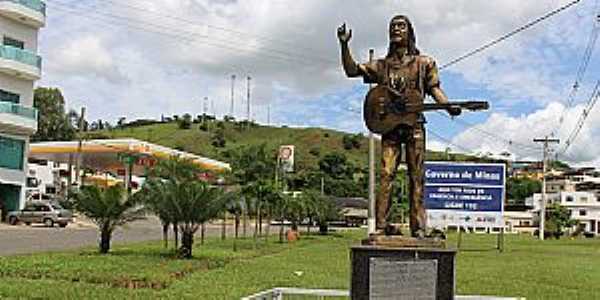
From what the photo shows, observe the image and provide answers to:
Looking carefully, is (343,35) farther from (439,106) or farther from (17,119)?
(17,119)

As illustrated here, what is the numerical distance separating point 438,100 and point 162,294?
7351mm

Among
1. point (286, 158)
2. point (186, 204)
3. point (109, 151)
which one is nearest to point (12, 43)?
point (109, 151)

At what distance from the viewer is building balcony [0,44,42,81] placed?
4150 centimetres

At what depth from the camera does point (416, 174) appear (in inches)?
318

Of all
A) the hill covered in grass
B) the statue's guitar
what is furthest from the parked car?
the hill covered in grass

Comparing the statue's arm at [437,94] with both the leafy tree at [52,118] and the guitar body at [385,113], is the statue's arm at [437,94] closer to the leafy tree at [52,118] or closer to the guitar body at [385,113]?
the guitar body at [385,113]

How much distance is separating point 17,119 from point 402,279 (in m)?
38.4

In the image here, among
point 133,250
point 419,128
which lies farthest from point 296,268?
point 419,128

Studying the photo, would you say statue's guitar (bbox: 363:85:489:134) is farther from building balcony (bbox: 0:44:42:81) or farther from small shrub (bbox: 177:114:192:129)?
small shrub (bbox: 177:114:192:129)

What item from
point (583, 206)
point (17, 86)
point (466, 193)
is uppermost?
point (17, 86)

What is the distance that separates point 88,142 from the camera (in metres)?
64.5

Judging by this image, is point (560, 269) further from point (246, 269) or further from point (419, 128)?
point (419, 128)

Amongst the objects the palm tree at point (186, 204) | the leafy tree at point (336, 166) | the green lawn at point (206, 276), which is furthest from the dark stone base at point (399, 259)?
the leafy tree at point (336, 166)

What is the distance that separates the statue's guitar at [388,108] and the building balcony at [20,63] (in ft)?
121
